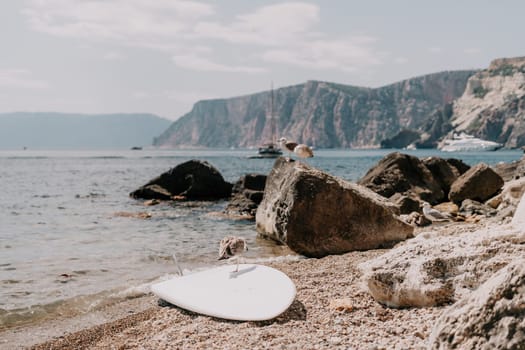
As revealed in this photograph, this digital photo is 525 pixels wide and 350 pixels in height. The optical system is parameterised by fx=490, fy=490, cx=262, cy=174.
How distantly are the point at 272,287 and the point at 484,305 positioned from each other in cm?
347

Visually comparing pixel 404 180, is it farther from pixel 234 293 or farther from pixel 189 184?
pixel 234 293

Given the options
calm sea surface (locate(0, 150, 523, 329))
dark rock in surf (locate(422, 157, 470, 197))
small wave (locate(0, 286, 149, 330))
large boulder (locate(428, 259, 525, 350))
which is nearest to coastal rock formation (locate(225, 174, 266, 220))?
calm sea surface (locate(0, 150, 523, 329))

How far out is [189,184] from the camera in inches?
1111

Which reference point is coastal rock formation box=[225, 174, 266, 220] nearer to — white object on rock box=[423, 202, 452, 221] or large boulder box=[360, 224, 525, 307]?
white object on rock box=[423, 202, 452, 221]

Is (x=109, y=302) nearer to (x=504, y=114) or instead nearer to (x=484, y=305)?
(x=484, y=305)

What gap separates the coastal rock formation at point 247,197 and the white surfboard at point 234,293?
12.1 m

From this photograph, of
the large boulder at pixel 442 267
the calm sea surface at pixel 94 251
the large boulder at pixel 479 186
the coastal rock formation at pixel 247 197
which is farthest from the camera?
the coastal rock formation at pixel 247 197

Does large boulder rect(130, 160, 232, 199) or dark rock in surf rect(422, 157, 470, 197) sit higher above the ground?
dark rock in surf rect(422, 157, 470, 197)

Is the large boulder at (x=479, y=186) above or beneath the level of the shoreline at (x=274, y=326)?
above

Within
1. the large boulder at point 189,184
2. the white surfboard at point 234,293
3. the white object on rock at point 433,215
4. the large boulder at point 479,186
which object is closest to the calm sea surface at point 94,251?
the white surfboard at point 234,293

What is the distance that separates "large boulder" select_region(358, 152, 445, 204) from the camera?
19.4m

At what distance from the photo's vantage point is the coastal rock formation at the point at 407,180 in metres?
19.4

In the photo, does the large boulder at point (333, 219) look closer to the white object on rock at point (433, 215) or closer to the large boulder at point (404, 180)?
the white object on rock at point (433, 215)

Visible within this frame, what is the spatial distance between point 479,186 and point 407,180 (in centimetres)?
266
